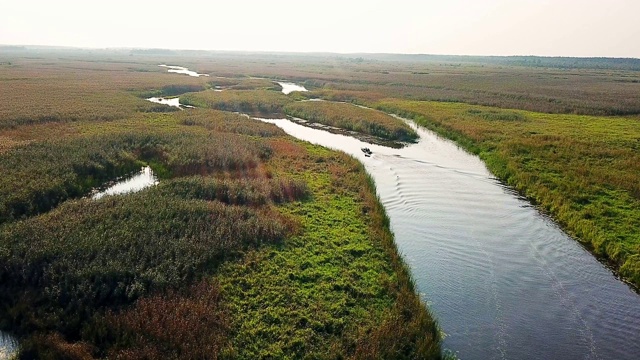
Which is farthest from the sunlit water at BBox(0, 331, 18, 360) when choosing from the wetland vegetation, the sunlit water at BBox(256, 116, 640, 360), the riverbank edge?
the riverbank edge

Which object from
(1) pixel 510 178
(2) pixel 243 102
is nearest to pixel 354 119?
(2) pixel 243 102

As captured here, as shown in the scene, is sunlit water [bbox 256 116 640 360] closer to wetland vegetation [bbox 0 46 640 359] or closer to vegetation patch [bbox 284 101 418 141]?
wetland vegetation [bbox 0 46 640 359]

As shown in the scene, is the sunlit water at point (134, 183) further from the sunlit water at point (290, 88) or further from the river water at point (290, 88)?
the sunlit water at point (290, 88)

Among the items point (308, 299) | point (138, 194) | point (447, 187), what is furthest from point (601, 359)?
point (138, 194)

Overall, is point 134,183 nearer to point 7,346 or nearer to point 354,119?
point 7,346

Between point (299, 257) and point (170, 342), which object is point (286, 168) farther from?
point (170, 342)
